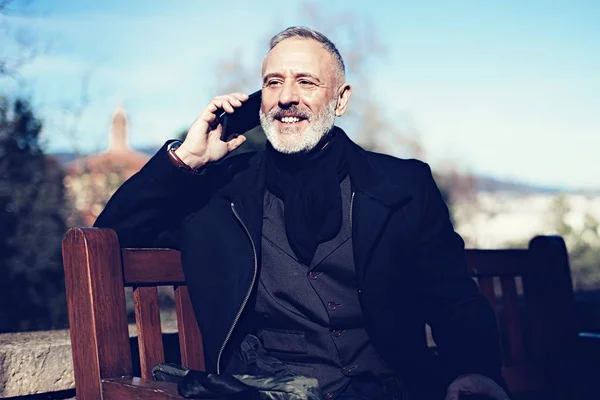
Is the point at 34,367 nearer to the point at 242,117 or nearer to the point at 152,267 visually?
the point at 152,267

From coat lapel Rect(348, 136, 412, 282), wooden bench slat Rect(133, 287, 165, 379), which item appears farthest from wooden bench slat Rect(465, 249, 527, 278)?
wooden bench slat Rect(133, 287, 165, 379)

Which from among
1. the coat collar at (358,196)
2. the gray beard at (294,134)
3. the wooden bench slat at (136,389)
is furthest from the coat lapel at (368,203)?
the wooden bench slat at (136,389)

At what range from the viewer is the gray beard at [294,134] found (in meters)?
3.00

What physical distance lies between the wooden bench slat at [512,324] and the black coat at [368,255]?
783mm

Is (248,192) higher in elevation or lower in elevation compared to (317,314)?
higher

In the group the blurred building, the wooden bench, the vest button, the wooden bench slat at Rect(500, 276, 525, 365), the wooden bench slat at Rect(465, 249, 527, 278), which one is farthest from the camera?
the blurred building

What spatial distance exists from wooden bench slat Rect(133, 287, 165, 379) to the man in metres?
0.17

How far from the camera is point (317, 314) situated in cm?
284

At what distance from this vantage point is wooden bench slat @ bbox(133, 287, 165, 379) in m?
2.71

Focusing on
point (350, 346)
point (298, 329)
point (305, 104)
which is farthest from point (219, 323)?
point (305, 104)

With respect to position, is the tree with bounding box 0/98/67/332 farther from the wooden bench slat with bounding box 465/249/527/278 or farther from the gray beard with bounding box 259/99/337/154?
the gray beard with bounding box 259/99/337/154

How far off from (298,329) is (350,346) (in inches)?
7.7

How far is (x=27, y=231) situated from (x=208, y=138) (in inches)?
271

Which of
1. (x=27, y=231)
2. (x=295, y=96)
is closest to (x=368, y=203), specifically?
(x=295, y=96)
